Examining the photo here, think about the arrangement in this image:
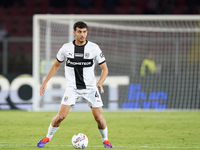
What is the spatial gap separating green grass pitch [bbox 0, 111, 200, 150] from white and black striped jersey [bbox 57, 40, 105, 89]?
1042mm

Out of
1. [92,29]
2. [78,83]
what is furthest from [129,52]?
[78,83]

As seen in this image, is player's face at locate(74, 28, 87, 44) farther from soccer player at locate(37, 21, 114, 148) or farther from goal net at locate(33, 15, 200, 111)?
goal net at locate(33, 15, 200, 111)

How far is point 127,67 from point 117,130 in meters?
5.18

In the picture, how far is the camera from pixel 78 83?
6016 mm

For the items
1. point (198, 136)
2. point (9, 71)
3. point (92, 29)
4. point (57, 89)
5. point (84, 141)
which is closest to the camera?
point (84, 141)

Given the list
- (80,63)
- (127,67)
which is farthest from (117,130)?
(127,67)

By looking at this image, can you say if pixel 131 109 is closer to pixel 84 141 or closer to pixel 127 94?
pixel 127 94

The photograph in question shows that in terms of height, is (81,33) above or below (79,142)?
above

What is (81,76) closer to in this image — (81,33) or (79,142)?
(81,33)

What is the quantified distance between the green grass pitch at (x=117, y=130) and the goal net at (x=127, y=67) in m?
0.69

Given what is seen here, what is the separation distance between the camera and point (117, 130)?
848cm

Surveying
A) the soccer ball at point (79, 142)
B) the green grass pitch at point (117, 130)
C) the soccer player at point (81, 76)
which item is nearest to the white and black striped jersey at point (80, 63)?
the soccer player at point (81, 76)

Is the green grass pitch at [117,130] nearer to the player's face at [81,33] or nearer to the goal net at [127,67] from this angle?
the goal net at [127,67]

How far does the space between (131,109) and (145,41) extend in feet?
8.24
